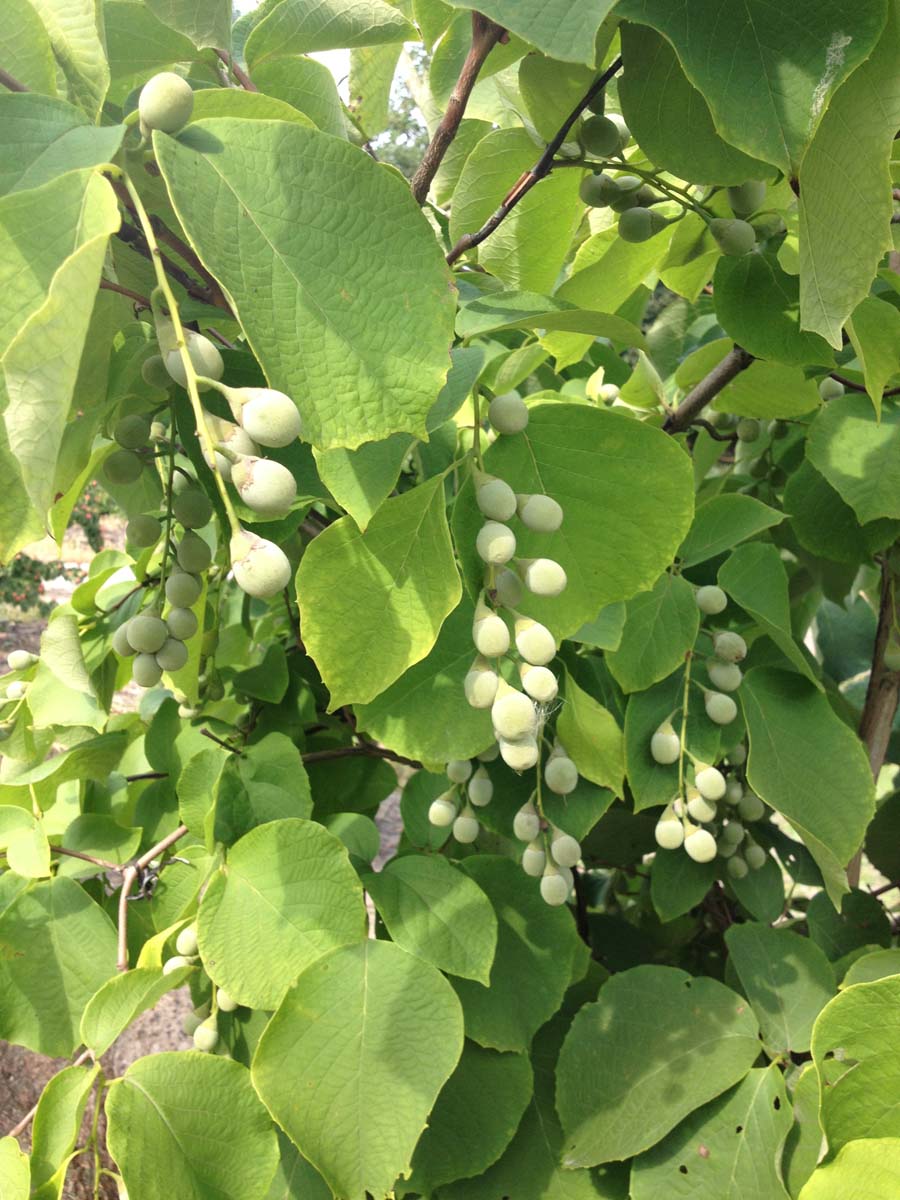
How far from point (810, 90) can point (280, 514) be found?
332 mm

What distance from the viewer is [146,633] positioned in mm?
670

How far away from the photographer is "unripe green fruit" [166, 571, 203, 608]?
2.19 feet

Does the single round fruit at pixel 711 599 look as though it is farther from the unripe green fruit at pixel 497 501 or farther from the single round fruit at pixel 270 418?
the single round fruit at pixel 270 418

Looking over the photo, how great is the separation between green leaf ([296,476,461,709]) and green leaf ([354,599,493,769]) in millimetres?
131

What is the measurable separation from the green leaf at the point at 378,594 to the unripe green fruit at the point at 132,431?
0.17 m

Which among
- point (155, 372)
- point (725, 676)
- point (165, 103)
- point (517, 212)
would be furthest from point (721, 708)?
point (165, 103)

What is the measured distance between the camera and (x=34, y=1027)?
0.79 meters

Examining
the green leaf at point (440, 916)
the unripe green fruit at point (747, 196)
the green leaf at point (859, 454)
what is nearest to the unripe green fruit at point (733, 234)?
the unripe green fruit at point (747, 196)

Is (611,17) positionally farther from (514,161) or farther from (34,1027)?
(34,1027)

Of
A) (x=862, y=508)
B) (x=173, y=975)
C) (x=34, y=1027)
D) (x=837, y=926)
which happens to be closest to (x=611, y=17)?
(x=862, y=508)

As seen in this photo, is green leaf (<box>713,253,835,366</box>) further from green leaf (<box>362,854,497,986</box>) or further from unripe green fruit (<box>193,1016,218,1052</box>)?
unripe green fruit (<box>193,1016,218,1052</box>)

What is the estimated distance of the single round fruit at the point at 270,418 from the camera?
0.40m

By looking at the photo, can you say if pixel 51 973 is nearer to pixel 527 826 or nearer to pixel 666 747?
pixel 527 826

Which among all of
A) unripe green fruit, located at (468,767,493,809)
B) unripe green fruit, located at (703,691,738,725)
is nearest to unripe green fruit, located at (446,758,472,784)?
unripe green fruit, located at (468,767,493,809)
